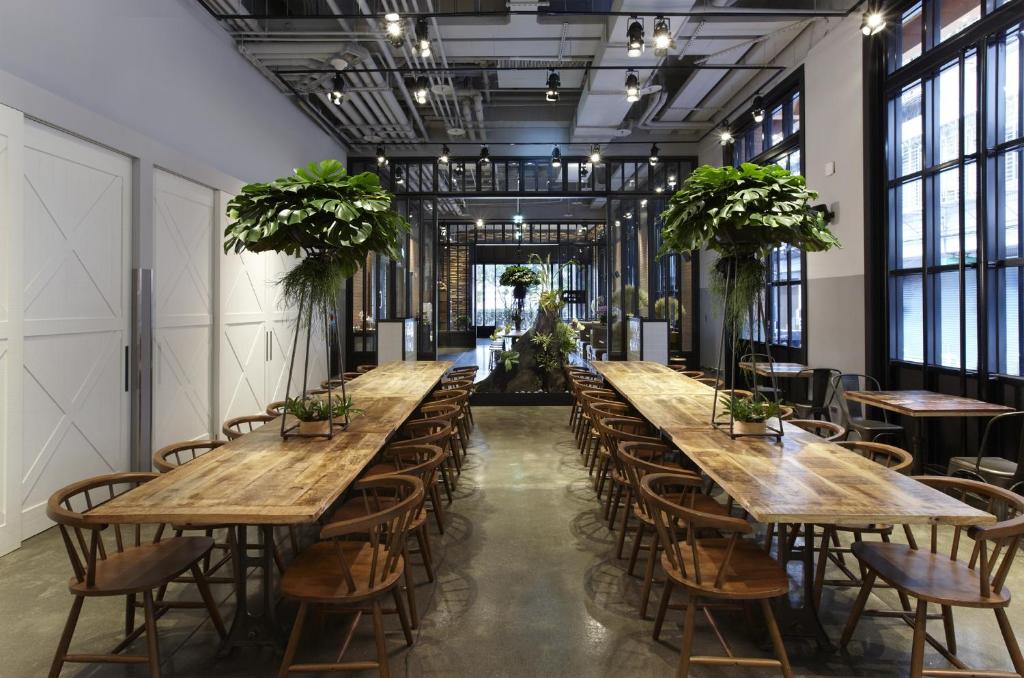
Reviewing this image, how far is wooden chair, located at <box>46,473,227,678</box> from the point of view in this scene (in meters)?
2.20

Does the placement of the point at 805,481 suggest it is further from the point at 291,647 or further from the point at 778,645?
the point at 291,647

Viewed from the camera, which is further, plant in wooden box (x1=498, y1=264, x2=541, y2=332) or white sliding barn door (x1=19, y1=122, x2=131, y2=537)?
plant in wooden box (x1=498, y1=264, x2=541, y2=332)

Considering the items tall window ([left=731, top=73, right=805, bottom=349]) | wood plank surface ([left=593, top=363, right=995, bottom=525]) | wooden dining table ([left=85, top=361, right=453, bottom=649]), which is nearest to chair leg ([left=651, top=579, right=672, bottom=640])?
Answer: wood plank surface ([left=593, top=363, right=995, bottom=525])

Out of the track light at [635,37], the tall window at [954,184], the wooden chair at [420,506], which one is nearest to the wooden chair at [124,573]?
the wooden chair at [420,506]

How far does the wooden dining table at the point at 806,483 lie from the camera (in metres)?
2.11

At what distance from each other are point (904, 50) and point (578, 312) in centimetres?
1339

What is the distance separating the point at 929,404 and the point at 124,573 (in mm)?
5246

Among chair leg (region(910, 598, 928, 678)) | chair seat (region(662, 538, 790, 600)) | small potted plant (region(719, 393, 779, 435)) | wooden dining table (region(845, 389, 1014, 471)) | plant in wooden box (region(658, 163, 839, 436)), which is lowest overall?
chair leg (region(910, 598, 928, 678))

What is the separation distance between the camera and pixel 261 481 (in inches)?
97.0

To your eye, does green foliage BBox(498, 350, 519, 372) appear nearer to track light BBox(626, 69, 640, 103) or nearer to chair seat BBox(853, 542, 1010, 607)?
track light BBox(626, 69, 640, 103)

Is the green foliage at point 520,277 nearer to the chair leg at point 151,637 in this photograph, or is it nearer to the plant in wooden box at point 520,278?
the plant in wooden box at point 520,278

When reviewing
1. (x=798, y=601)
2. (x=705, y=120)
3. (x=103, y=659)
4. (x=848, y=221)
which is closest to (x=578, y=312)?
(x=705, y=120)

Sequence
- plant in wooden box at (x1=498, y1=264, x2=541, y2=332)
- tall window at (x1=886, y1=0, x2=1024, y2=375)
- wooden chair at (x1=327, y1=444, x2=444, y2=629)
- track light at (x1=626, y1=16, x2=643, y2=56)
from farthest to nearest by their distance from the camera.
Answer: plant in wooden box at (x1=498, y1=264, x2=541, y2=332)
track light at (x1=626, y1=16, x2=643, y2=56)
tall window at (x1=886, y1=0, x2=1024, y2=375)
wooden chair at (x1=327, y1=444, x2=444, y2=629)

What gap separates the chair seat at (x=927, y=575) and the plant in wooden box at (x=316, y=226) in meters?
2.69
